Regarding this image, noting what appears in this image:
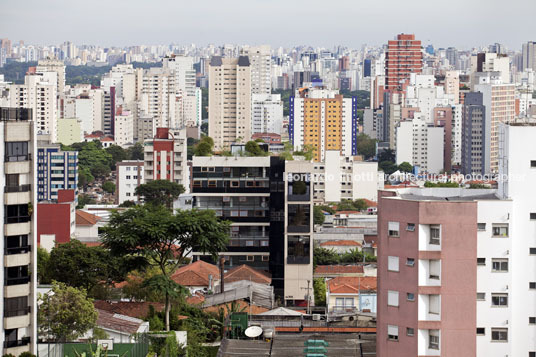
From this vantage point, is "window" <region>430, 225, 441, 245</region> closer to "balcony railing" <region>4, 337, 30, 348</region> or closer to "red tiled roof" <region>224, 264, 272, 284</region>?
"balcony railing" <region>4, 337, 30, 348</region>

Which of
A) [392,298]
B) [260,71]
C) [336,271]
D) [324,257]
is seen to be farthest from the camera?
[260,71]

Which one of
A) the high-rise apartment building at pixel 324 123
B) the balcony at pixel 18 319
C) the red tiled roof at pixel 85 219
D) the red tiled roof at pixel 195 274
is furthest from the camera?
the high-rise apartment building at pixel 324 123

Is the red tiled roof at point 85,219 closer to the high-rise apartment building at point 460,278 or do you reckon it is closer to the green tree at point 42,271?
the green tree at point 42,271

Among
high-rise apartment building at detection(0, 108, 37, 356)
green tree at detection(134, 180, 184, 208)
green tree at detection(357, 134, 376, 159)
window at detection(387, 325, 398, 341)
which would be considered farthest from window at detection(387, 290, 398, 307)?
green tree at detection(357, 134, 376, 159)

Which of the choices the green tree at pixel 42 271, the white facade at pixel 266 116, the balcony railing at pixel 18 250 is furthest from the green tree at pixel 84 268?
the white facade at pixel 266 116

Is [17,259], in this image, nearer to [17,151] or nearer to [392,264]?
[17,151]

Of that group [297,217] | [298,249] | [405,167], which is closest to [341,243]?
[298,249]

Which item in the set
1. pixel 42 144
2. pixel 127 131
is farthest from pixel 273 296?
pixel 127 131
